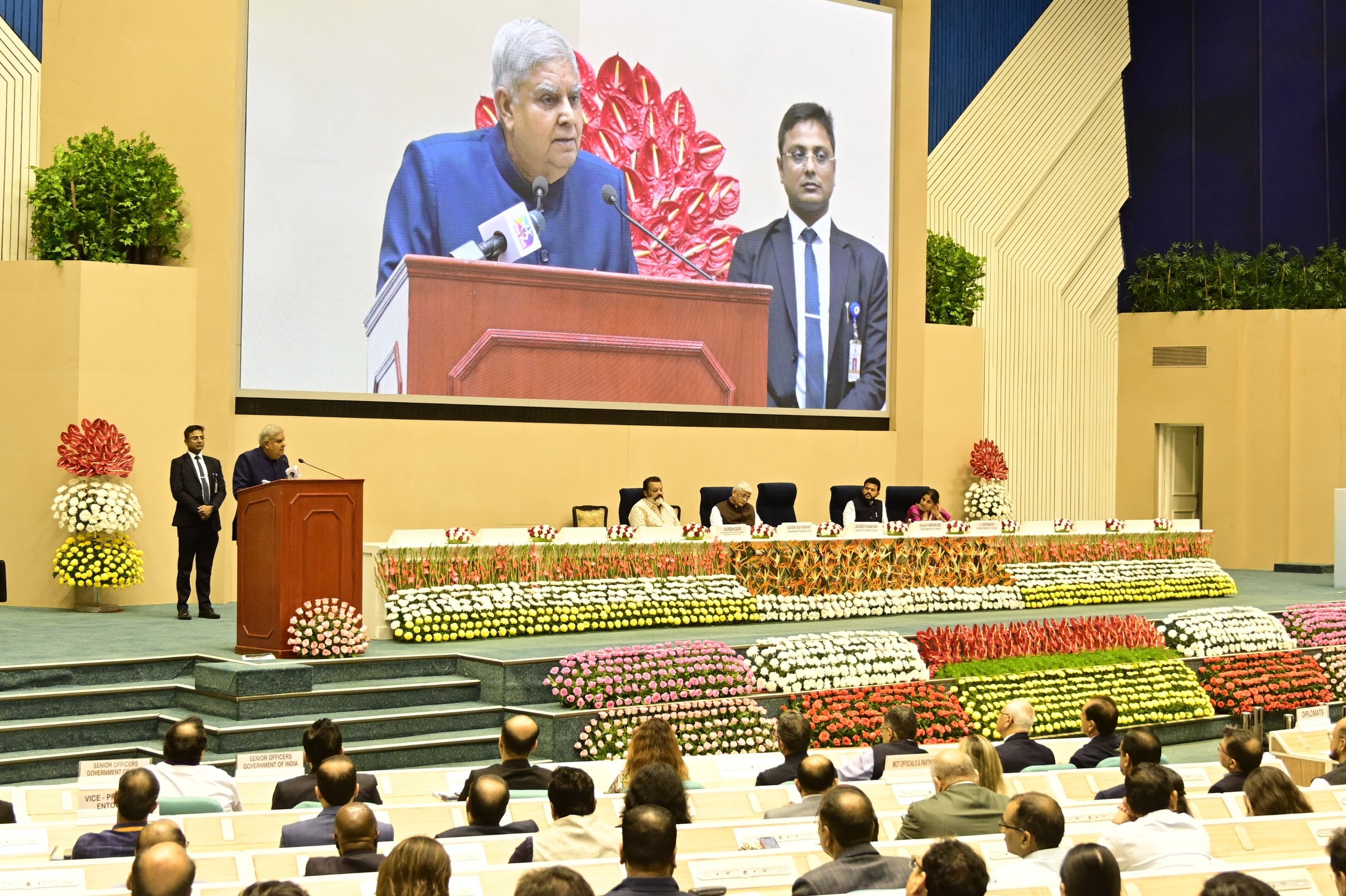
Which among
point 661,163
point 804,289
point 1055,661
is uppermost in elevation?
point 661,163

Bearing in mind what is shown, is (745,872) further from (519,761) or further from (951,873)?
(519,761)

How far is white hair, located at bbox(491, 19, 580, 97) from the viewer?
12617 millimetres

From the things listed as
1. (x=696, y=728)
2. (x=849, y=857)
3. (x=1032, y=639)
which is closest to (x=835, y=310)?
(x=1032, y=639)

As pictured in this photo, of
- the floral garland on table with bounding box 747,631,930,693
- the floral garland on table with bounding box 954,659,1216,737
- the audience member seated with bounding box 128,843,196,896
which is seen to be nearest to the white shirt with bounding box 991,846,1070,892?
the audience member seated with bounding box 128,843,196,896

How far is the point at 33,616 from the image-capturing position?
9.79 m

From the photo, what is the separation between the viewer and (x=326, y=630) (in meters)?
7.94

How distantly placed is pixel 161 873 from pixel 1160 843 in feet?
8.26

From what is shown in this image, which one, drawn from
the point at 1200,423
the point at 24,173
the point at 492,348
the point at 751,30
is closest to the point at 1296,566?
the point at 1200,423

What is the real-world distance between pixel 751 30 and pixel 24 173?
6.84 m

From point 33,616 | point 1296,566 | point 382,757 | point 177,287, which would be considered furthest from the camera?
point 1296,566

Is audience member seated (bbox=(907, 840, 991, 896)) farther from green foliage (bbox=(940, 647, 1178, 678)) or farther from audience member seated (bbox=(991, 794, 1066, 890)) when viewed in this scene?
green foliage (bbox=(940, 647, 1178, 678))

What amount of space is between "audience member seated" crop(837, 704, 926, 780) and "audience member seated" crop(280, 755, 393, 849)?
2.13 metres

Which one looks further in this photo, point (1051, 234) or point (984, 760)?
point (1051, 234)

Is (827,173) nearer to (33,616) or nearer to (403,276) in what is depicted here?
(403,276)
